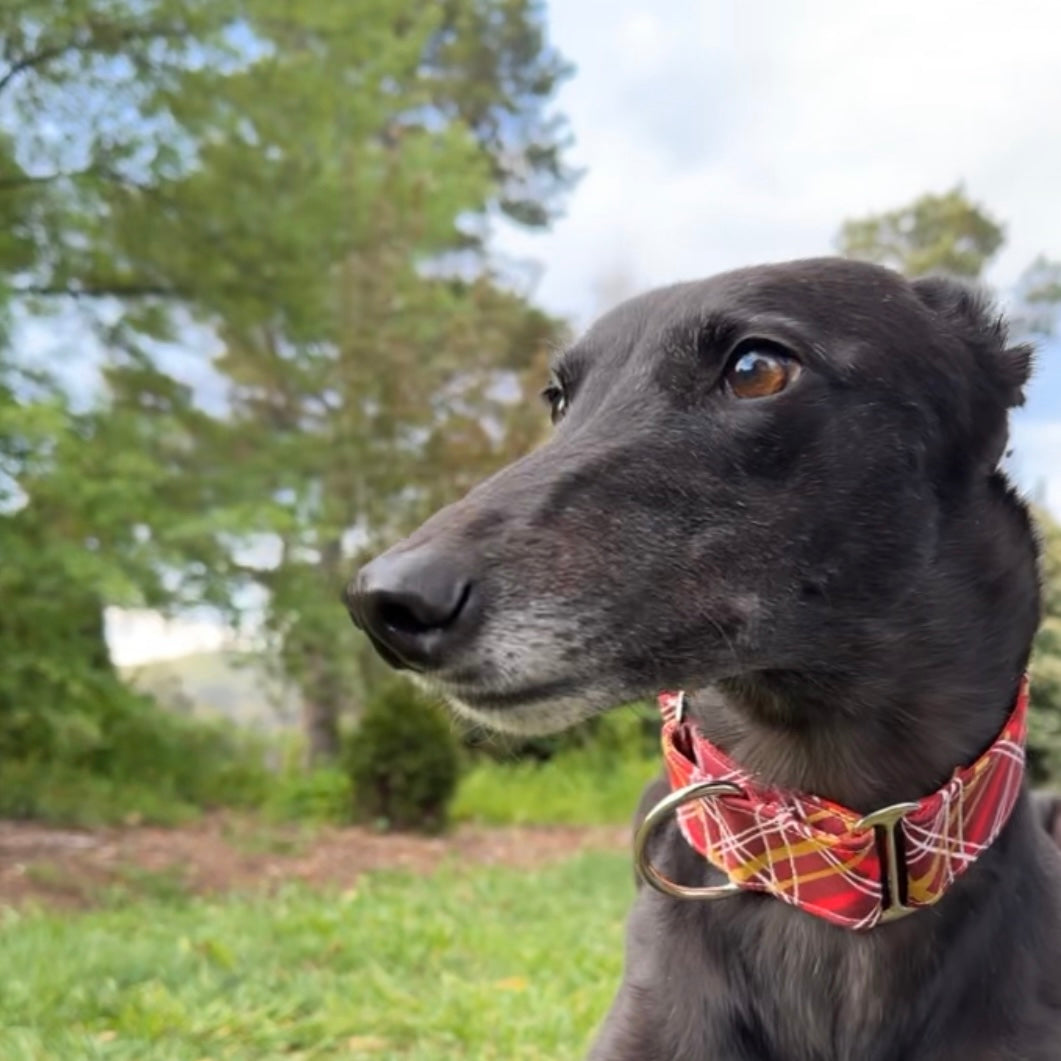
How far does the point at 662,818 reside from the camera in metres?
2.15

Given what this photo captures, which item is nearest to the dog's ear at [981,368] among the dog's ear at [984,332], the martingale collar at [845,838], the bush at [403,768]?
the dog's ear at [984,332]

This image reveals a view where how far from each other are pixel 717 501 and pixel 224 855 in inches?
287

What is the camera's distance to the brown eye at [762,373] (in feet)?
6.86

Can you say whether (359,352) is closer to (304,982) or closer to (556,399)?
(304,982)

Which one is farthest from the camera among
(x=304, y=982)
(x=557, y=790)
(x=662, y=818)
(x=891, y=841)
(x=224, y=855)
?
(x=557, y=790)

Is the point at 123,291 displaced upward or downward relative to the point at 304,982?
upward

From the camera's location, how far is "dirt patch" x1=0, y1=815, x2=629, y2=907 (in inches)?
278

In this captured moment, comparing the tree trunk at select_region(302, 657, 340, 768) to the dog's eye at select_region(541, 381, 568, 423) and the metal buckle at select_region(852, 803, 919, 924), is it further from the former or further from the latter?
the metal buckle at select_region(852, 803, 919, 924)

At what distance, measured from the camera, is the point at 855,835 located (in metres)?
Answer: 2.04

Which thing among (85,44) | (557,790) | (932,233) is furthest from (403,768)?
(932,233)

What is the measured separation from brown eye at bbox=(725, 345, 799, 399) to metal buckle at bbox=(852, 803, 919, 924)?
0.68 m

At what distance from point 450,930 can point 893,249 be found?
A: 1765 centimetres

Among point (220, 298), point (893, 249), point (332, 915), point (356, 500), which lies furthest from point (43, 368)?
point (893, 249)

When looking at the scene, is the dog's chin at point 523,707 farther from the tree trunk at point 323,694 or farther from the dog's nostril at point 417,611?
the tree trunk at point 323,694
